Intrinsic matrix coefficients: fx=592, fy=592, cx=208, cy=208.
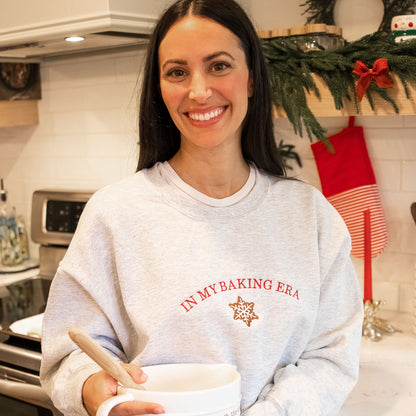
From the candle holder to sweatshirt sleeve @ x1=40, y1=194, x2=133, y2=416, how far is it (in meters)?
0.73

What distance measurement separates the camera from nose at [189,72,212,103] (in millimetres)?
941

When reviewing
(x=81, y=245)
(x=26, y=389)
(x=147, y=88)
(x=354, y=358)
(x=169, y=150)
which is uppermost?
(x=147, y=88)

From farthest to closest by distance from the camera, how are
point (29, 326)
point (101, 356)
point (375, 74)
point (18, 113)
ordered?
point (18, 113) → point (29, 326) → point (375, 74) → point (101, 356)

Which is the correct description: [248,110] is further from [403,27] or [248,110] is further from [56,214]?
[56,214]

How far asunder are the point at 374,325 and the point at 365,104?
55cm

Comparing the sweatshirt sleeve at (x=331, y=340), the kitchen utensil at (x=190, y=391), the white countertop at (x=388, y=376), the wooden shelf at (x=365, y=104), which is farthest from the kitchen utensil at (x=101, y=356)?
the wooden shelf at (x=365, y=104)

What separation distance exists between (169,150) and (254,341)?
1.28ft

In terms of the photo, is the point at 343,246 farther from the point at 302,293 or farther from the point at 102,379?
the point at 102,379

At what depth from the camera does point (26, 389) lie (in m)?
1.47

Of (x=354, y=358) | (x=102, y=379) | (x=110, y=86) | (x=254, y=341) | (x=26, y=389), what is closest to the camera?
(x=102, y=379)

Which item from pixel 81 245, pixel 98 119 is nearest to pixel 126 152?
pixel 98 119

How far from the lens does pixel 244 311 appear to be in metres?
0.97

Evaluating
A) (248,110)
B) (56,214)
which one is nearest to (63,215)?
(56,214)

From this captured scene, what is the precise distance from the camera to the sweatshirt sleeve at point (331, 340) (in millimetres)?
1007
